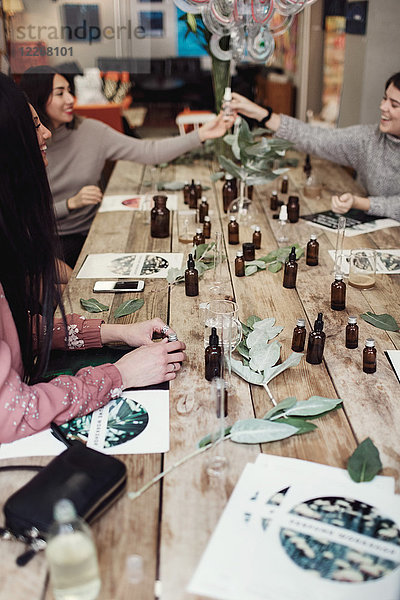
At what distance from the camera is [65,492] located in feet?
3.26

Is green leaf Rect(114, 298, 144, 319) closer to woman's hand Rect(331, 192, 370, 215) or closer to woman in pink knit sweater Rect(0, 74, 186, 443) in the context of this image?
woman in pink knit sweater Rect(0, 74, 186, 443)

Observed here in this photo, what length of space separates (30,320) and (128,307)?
371mm

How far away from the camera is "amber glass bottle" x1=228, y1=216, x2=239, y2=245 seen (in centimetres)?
234

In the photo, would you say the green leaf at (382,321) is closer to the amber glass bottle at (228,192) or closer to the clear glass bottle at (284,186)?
the amber glass bottle at (228,192)

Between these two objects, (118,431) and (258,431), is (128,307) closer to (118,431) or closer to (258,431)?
(118,431)

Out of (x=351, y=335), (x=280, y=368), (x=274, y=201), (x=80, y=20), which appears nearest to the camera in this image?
(x=280, y=368)

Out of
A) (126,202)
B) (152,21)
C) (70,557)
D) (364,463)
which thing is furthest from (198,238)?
(152,21)

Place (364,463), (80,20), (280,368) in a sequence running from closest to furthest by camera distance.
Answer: (364,463) < (280,368) < (80,20)

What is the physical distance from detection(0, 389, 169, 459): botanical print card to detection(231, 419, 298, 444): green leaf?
15 centimetres

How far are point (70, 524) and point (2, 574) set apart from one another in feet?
0.66

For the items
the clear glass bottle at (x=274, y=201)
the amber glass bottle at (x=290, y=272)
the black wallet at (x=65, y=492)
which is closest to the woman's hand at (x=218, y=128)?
the clear glass bottle at (x=274, y=201)

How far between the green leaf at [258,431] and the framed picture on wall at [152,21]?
9.27 m

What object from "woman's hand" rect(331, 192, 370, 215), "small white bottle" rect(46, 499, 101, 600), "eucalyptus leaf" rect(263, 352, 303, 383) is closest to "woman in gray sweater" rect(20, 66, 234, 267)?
"woman's hand" rect(331, 192, 370, 215)

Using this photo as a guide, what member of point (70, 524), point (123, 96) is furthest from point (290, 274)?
point (123, 96)
